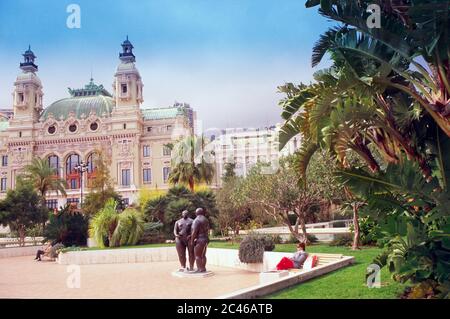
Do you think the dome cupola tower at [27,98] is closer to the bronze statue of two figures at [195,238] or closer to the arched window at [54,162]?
the arched window at [54,162]

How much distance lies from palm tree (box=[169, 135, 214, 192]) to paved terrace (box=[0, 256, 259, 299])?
31.2ft

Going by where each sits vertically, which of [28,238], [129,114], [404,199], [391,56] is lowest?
[28,238]

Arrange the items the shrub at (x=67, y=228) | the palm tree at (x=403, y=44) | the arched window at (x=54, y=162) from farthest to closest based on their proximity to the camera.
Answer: the arched window at (x=54, y=162), the shrub at (x=67, y=228), the palm tree at (x=403, y=44)

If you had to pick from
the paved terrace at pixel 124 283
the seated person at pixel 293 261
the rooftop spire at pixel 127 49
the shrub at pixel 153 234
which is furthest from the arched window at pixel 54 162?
the seated person at pixel 293 261

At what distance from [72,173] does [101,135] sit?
4.18m

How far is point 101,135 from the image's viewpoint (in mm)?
25516

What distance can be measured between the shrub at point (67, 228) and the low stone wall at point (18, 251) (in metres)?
1.14

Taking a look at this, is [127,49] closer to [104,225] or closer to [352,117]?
[352,117]

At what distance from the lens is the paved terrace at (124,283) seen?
7930mm

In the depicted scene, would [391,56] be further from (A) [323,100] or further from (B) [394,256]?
(B) [394,256]

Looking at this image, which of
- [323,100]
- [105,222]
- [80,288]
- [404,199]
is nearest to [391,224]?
[404,199]

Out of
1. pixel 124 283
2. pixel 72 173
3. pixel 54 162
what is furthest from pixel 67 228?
pixel 54 162

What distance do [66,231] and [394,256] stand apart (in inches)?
620

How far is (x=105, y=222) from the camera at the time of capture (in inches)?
682
